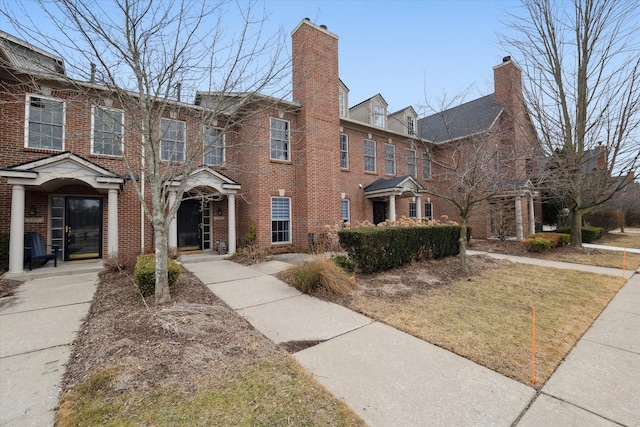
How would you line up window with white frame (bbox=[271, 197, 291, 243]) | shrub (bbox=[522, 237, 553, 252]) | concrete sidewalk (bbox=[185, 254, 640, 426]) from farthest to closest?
window with white frame (bbox=[271, 197, 291, 243])
shrub (bbox=[522, 237, 553, 252])
concrete sidewalk (bbox=[185, 254, 640, 426])

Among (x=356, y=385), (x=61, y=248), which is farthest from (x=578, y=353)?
(x=61, y=248)

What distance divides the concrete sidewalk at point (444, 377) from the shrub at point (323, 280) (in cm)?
91

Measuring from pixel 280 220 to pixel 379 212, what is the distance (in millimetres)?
6140

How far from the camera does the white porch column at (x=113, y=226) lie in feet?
26.3

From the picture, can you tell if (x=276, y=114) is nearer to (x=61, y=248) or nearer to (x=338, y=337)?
(x=61, y=248)

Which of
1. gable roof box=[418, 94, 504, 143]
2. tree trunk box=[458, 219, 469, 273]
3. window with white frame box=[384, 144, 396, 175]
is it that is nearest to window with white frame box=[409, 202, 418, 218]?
window with white frame box=[384, 144, 396, 175]

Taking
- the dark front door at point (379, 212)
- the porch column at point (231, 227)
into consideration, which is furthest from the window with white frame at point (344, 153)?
the porch column at point (231, 227)

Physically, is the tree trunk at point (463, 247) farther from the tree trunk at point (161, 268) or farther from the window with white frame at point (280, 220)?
the tree trunk at point (161, 268)

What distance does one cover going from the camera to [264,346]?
10.9ft

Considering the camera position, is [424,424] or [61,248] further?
[61,248]

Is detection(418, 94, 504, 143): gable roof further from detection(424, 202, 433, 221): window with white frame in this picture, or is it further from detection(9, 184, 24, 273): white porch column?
detection(9, 184, 24, 273): white porch column

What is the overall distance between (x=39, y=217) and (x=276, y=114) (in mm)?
8671

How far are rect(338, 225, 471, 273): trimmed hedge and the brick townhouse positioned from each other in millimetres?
2306

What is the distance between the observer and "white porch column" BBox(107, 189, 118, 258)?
8.02 meters
